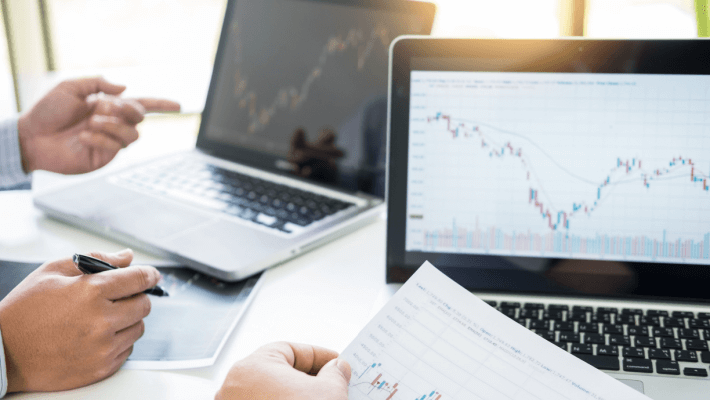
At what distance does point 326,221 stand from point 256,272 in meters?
0.14

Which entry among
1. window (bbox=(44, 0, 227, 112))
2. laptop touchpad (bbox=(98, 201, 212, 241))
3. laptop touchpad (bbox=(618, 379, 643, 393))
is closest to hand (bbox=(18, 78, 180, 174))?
laptop touchpad (bbox=(98, 201, 212, 241))

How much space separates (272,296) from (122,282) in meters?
0.18

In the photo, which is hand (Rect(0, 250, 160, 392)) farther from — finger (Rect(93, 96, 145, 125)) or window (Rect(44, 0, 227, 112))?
window (Rect(44, 0, 227, 112))

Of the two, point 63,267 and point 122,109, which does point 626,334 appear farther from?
point 122,109

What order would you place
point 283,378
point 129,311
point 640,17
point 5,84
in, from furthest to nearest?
point 5,84 → point 640,17 → point 129,311 → point 283,378

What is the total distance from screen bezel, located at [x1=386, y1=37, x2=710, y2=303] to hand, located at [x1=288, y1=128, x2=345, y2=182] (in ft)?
0.90

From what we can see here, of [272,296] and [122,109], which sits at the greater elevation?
[122,109]

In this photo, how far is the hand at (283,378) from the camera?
1.44 feet

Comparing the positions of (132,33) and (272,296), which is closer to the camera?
(272,296)

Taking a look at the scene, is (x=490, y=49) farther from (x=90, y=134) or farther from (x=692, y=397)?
(x=90, y=134)

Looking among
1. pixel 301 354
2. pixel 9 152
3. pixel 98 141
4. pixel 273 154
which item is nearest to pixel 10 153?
pixel 9 152

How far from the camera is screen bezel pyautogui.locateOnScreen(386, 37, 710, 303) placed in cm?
58

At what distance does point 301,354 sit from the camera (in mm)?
497

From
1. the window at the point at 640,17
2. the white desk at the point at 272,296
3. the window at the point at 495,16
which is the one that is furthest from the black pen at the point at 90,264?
the window at the point at 495,16
